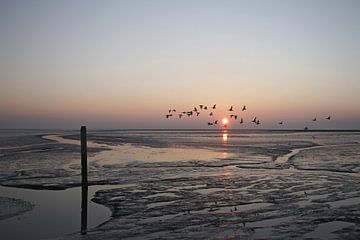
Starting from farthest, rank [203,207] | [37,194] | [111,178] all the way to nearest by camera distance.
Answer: [111,178] < [37,194] < [203,207]

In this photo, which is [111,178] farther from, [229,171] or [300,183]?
→ [300,183]

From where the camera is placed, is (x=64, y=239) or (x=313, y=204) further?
(x=313, y=204)

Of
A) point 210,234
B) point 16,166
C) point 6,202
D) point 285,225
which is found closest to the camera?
point 210,234

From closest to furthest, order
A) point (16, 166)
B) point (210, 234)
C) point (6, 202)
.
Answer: point (210, 234) → point (6, 202) → point (16, 166)

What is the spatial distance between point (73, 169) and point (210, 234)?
15.8 m


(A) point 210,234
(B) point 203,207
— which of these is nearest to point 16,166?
(B) point 203,207

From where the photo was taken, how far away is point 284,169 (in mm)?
22516

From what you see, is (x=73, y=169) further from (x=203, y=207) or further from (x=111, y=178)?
(x=203, y=207)

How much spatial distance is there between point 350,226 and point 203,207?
14.8ft

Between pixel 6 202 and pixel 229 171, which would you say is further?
pixel 229 171

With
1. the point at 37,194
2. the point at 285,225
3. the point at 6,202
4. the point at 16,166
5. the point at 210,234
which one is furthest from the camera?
the point at 16,166

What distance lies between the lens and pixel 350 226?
9.43m

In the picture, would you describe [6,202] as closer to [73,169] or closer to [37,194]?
[37,194]

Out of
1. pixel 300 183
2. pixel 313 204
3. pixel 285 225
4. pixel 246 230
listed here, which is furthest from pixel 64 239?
pixel 300 183
